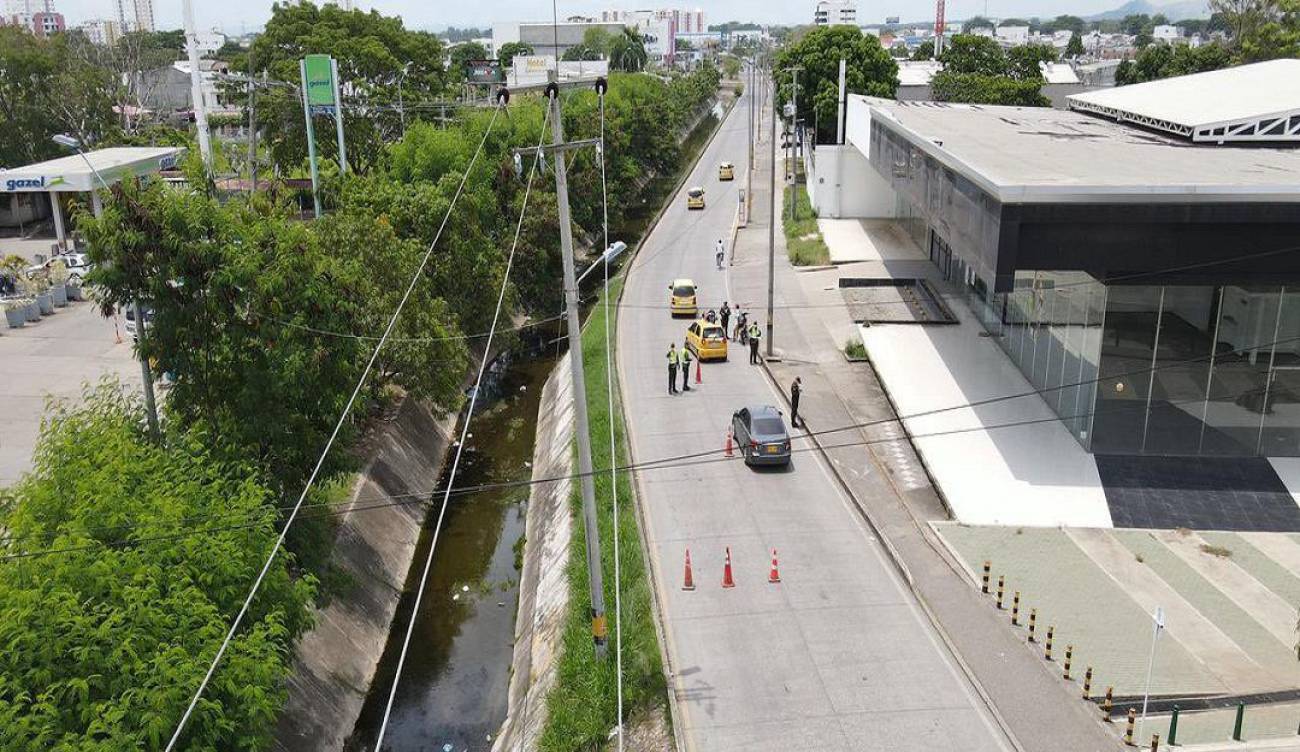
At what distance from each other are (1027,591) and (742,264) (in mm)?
32969

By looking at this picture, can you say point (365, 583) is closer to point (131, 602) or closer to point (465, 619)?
point (465, 619)

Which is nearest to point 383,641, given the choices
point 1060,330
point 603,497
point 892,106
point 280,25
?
point 603,497

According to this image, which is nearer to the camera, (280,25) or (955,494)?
(955,494)

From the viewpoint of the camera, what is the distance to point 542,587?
23531 millimetres

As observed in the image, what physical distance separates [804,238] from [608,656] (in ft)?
135

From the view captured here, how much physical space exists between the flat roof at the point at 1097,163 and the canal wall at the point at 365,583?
630 inches

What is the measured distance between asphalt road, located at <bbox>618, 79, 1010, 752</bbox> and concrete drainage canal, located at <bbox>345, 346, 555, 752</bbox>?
4.09m

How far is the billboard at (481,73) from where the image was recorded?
11700cm

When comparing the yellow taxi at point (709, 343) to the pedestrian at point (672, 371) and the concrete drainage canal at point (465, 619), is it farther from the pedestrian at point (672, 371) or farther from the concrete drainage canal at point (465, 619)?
the concrete drainage canal at point (465, 619)

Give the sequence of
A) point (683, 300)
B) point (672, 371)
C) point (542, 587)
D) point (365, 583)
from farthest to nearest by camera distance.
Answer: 1. point (683, 300)
2. point (672, 371)
3. point (365, 583)
4. point (542, 587)

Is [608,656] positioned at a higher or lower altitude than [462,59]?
lower

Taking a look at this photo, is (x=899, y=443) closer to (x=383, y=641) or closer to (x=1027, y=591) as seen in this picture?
(x=1027, y=591)

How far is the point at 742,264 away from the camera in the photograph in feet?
171


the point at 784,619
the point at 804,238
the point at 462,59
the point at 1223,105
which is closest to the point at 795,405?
the point at 784,619
